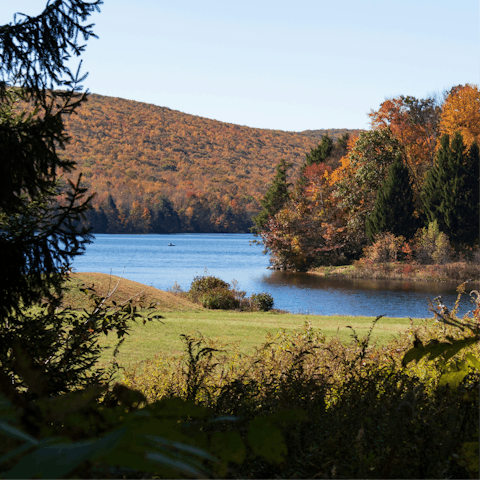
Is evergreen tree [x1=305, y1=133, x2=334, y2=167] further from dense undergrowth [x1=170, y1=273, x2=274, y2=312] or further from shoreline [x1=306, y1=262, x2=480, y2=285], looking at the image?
dense undergrowth [x1=170, y1=273, x2=274, y2=312]

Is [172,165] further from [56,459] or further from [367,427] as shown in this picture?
[56,459]

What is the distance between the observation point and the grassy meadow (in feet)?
31.6

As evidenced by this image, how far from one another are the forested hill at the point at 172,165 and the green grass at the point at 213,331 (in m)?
60.6

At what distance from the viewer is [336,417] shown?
3246 mm

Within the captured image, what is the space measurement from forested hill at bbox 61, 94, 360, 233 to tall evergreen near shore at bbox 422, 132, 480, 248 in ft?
128

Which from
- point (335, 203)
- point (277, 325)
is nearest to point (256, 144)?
point (335, 203)

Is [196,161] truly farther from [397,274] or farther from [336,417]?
[336,417]

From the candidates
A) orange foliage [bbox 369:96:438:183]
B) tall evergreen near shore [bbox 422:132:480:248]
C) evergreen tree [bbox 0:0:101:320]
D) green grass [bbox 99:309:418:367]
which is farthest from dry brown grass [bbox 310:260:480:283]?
evergreen tree [bbox 0:0:101:320]

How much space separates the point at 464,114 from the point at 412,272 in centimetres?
1414

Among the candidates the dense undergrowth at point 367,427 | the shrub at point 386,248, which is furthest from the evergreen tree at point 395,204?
the dense undergrowth at point 367,427

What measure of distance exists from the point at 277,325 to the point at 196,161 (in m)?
93.8

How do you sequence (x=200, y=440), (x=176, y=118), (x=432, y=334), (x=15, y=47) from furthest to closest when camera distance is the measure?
(x=176, y=118), (x=432, y=334), (x=15, y=47), (x=200, y=440)

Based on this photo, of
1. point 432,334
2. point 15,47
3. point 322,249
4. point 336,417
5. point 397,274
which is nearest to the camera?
point 336,417

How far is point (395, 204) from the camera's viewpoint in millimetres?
38062
